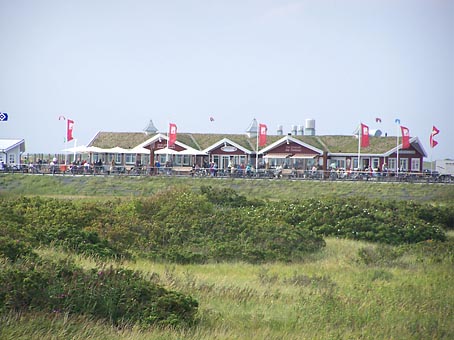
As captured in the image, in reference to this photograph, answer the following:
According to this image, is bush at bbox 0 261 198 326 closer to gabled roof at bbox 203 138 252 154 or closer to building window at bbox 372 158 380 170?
building window at bbox 372 158 380 170

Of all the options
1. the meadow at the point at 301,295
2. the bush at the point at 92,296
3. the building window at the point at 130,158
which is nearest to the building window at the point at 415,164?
the building window at the point at 130,158

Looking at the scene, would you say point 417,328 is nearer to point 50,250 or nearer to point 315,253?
point 50,250

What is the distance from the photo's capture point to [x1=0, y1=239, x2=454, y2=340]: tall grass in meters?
10.9

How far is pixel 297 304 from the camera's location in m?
14.0

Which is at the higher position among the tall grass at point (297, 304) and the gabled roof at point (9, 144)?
the gabled roof at point (9, 144)

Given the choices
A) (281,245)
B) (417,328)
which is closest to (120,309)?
(417,328)

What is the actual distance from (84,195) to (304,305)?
33.1 metres

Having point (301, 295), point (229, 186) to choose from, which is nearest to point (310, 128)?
point (229, 186)

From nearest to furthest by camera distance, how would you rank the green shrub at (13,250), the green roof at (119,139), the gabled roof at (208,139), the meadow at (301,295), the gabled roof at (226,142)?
1. the meadow at (301,295)
2. the green shrub at (13,250)
3. the gabled roof at (226,142)
4. the gabled roof at (208,139)
5. the green roof at (119,139)

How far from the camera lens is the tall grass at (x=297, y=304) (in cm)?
1091

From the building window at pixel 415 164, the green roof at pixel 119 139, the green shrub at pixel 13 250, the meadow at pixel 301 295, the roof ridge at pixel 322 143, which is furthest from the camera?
the green roof at pixel 119 139

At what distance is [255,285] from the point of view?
16297 millimetres

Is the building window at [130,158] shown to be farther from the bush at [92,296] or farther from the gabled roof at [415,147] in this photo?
the bush at [92,296]

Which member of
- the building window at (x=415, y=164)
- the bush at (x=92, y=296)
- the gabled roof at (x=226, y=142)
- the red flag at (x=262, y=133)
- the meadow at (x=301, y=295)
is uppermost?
the red flag at (x=262, y=133)
